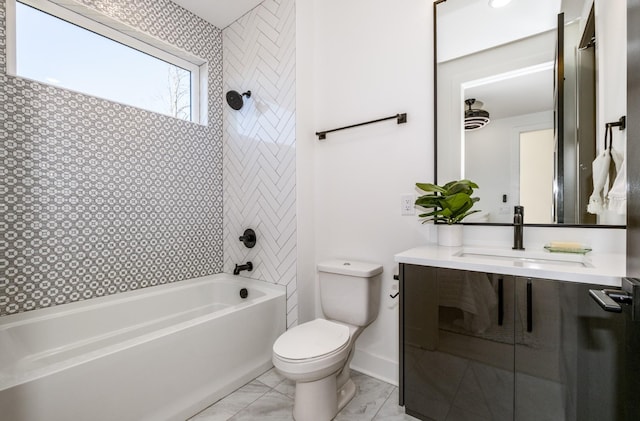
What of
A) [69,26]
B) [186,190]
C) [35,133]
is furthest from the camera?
[186,190]

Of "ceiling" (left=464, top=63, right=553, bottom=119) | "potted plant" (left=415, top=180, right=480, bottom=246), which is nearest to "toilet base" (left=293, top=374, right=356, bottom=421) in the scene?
"potted plant" (left=415, top=180, right=480, bottom=246)

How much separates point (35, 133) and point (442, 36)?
2.45 metres

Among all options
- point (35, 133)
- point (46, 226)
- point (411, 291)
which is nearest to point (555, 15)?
point (411, 291)

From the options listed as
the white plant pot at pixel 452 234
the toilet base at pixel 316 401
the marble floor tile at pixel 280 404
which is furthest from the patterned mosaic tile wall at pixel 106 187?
the white plant pot at pixel 452 234

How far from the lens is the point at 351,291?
5.78ft

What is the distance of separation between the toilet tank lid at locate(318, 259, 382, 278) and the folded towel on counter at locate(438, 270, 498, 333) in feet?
1.68

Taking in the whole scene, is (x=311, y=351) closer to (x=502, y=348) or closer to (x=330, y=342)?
(x=330, y=342)

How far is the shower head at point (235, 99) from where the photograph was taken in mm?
2346

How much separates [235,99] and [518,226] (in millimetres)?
2181

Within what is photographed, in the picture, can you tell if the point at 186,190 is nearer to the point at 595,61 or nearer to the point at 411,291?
the point at 411,291

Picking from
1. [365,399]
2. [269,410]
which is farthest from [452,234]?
[269,410]

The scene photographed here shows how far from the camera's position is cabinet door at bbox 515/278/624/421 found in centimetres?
93

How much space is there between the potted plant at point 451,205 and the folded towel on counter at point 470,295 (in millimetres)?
374

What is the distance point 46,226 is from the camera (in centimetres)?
169
